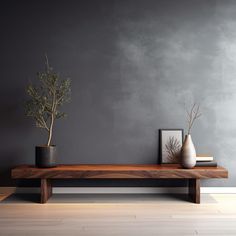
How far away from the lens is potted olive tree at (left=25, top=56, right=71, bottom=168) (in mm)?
3514

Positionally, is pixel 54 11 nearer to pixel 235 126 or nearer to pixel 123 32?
pixel 123 32

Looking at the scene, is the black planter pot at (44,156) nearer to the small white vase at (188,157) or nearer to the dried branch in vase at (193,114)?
the small white vase at (188,157)

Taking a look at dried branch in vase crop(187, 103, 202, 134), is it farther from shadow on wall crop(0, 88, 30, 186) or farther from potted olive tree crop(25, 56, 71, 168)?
shadow on wall crop(0, 88, 30, 186)

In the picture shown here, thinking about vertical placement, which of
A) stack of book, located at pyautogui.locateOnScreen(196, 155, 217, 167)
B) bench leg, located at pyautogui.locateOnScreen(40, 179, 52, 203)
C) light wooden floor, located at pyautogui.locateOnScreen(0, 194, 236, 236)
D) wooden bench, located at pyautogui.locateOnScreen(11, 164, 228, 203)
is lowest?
light wooden floor, located at pyautogui.locateOnScreen(0, 194, 236, 236)

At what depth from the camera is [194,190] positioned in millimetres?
3521

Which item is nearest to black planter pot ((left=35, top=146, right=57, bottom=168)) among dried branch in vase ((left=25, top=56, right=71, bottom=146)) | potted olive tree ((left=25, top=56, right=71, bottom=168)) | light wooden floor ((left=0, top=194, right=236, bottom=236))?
potted olive tree ((left=25, top=56, right=71, bottom=168))

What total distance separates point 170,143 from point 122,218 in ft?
3.86

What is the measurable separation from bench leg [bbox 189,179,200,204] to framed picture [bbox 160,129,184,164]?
305mm

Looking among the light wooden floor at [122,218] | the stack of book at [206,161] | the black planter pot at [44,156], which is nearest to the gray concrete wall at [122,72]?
the stack of book at [206,161]

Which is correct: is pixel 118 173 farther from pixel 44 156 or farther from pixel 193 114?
pixel 193 114

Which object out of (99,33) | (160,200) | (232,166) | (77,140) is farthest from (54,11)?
(232,166)

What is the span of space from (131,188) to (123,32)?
63.0 inches

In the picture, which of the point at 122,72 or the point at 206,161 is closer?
the point at 206,161

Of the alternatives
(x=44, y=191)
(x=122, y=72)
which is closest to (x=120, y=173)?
(x=44, y=191)
